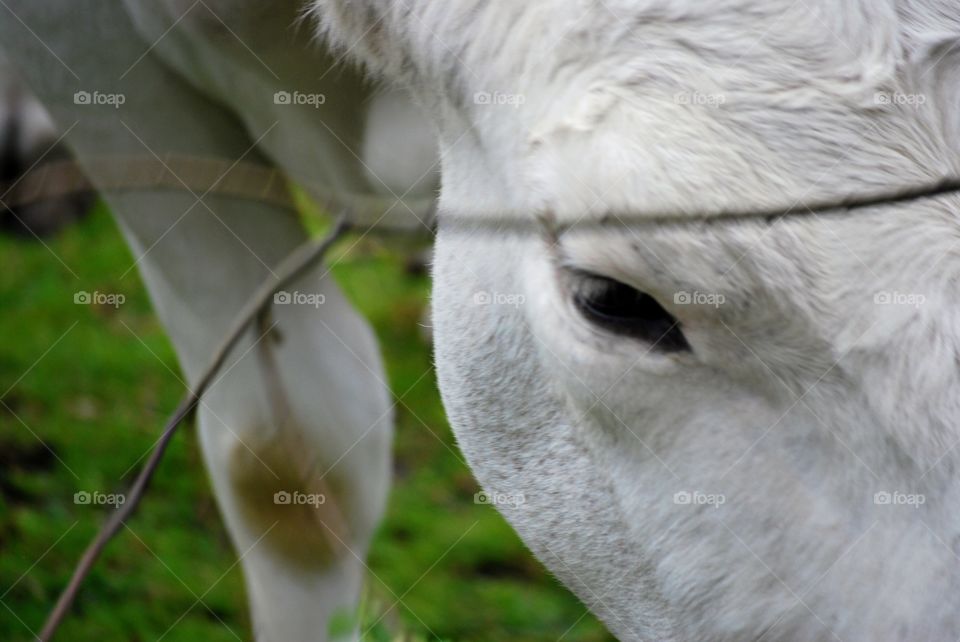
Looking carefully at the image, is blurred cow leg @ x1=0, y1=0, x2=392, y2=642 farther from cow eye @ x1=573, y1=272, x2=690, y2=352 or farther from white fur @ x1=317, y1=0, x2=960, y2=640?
cow eye @ x1=573, y1=272, x2=690, y2=352

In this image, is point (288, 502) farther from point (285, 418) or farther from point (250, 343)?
point (250, 343)

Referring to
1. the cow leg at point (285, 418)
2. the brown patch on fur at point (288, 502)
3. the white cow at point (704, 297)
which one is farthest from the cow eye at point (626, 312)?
the brown patch on fur at point (288, 502)

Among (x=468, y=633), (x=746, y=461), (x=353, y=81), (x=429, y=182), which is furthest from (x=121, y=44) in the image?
(x=468, y=633)

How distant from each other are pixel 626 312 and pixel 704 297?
108 mm

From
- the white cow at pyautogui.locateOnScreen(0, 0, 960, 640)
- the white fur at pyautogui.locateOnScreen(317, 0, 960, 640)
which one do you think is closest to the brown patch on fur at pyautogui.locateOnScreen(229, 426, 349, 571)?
the white cow at pyautogui.locateOnScreen(0, 0, 960, 640)

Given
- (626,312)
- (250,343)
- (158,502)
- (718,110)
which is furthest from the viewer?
(158,502)

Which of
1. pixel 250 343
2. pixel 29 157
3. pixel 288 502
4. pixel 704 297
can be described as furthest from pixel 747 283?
pixel 29 157

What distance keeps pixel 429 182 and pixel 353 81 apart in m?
0.26

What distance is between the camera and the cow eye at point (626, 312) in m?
1.18

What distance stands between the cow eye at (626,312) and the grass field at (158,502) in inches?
43.7

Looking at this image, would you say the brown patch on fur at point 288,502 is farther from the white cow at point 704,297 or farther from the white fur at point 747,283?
the white fur at point 747,283

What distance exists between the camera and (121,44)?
6.95 feet

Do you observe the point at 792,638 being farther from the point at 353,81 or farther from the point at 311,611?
the point at 311,611

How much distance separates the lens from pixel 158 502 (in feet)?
11.7
